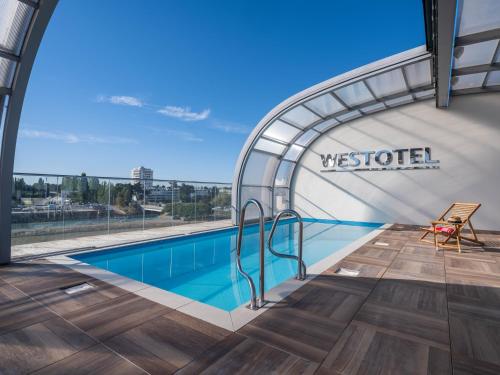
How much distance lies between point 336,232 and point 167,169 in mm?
24394

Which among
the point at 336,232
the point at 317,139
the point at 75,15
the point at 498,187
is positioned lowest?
the point at 336,232

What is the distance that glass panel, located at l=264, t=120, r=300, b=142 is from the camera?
9.19m

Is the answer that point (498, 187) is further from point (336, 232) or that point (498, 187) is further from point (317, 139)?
point (317, 139)

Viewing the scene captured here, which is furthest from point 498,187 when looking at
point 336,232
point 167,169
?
point 167,169

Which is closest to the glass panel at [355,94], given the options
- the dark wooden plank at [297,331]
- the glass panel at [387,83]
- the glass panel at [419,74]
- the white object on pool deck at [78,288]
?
the glass panel at [387,83]

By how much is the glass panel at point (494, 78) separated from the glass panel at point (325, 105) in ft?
12.9

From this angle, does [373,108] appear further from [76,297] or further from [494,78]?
[76,297]

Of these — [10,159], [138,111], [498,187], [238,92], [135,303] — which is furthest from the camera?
[138,111]

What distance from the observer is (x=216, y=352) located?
184cm

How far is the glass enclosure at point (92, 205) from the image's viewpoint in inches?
210

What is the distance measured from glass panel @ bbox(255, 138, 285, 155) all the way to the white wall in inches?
65.4

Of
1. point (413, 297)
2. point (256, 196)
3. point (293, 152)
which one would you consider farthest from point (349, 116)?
point (413, 297)

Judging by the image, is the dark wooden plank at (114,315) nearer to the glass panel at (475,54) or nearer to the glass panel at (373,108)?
the glass panel at (475,54)

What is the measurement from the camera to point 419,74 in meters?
7.41
